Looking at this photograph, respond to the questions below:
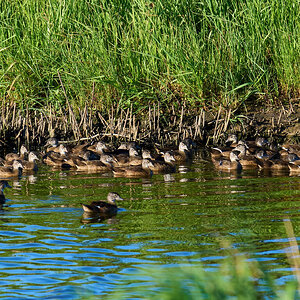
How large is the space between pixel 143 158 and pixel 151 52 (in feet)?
9.95

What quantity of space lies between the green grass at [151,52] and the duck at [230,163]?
2.36 metres

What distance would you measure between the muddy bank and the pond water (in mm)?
3196

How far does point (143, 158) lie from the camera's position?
1386 cm

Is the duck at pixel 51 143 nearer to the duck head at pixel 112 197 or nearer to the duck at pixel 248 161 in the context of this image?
A: the duck at pixel 248 161

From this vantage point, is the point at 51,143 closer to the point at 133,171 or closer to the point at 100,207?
the point at 133,171

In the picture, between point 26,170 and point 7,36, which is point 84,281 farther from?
Answer: point 7,36

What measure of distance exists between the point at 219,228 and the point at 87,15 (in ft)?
30.0

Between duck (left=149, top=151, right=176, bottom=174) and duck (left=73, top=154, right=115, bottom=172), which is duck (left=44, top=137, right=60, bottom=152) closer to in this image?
duck (left=73, top=154, right=115, bottom=172)

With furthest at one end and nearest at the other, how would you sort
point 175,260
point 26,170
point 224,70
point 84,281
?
point 224,70, point 26,170, point 175,260, point 84,281

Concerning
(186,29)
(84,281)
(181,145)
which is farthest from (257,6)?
(84,281)

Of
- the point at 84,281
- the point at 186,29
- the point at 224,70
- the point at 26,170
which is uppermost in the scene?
the point at 186,29

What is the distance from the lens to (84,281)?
6.65 meters

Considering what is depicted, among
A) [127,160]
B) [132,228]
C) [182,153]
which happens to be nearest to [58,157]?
[127,160]

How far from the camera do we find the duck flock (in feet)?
43.0
